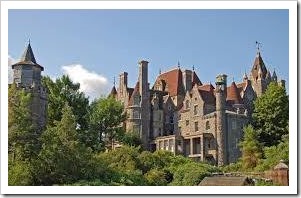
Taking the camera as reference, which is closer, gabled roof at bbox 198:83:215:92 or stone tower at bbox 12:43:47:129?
stone tower at bbox 12:43:47:129

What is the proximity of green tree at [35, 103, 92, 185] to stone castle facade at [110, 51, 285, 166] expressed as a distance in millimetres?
8417

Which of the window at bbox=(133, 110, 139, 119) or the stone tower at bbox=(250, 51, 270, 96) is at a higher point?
the stone tower at bbox=(250, 51, 270, 96)

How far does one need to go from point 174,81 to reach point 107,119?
516 centimetres

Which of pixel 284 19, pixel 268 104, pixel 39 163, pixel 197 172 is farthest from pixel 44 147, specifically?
pixel 268 104

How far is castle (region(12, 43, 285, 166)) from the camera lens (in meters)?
21.4

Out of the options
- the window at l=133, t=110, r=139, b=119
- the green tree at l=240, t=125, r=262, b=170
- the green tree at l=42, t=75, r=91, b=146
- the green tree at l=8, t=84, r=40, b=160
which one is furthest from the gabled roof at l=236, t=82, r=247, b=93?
the green tree at l=8, t=84, r=40, b=160

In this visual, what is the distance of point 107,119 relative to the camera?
70.5 feet

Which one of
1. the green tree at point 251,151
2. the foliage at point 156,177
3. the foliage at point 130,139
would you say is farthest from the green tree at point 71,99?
the green tree at point 251,151

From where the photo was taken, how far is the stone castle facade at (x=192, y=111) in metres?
21.4

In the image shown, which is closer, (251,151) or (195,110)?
(251,151)

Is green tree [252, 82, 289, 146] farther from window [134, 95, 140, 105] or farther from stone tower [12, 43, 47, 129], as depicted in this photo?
stone tower [12, 43, 47, 129]

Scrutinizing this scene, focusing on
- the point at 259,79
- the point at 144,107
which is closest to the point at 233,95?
the point at 259,79

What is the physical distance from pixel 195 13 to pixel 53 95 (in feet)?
34.8

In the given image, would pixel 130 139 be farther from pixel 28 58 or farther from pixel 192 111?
pixel 28 58
